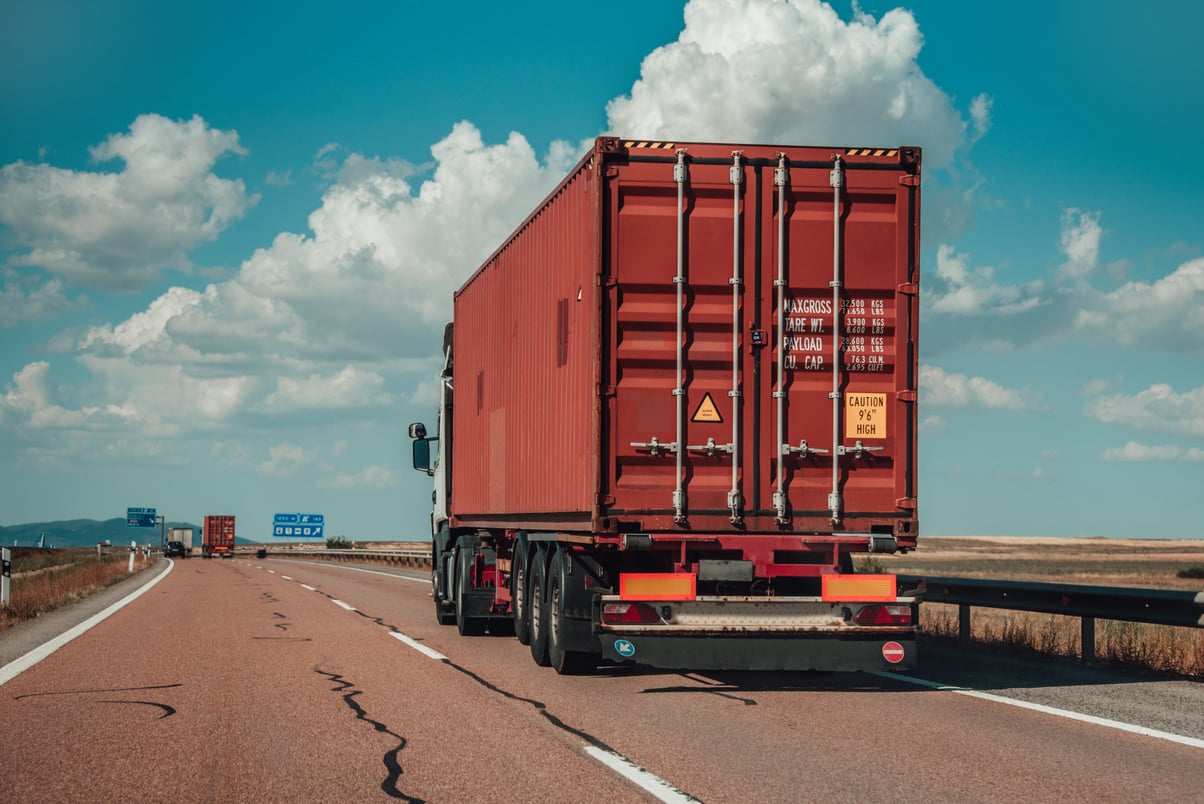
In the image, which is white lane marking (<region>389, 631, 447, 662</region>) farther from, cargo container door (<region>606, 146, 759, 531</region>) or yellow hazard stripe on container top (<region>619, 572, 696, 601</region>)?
cargo container door (<region>606, 146, 759, 531</region>)

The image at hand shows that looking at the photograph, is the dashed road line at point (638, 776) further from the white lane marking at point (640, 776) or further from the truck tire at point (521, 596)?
the truck tire at point (521, 596)

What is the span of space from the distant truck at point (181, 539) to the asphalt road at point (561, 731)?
7666 centimetres

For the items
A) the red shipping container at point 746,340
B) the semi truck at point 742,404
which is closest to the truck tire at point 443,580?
the semi truck at point 742,404

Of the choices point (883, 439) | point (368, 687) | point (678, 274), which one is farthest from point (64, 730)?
point (883, 439)

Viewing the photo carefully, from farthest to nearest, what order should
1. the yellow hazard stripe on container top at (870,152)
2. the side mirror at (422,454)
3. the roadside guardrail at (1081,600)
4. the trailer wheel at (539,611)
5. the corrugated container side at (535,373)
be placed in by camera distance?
the side mirror at (422,454) < the trailer wheel at (539,611) < the roadside guardrail at (1081,600) < the yellow hazard stripe on container top at (870,152) < the corrugated container side at (535,373)

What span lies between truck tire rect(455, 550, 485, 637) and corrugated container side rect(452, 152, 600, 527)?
1.56 ft

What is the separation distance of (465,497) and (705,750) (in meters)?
9.40

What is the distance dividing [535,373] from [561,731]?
4.91 meters

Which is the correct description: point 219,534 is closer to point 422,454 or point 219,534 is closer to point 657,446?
point 422,454

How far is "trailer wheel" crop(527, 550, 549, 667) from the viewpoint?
39.6ft

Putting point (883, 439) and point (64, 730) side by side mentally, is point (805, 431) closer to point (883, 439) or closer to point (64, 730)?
point (883, 439)

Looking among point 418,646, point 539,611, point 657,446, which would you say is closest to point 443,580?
point 418,646

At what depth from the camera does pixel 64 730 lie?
8.48 meters

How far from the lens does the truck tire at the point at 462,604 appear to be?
624 inches
